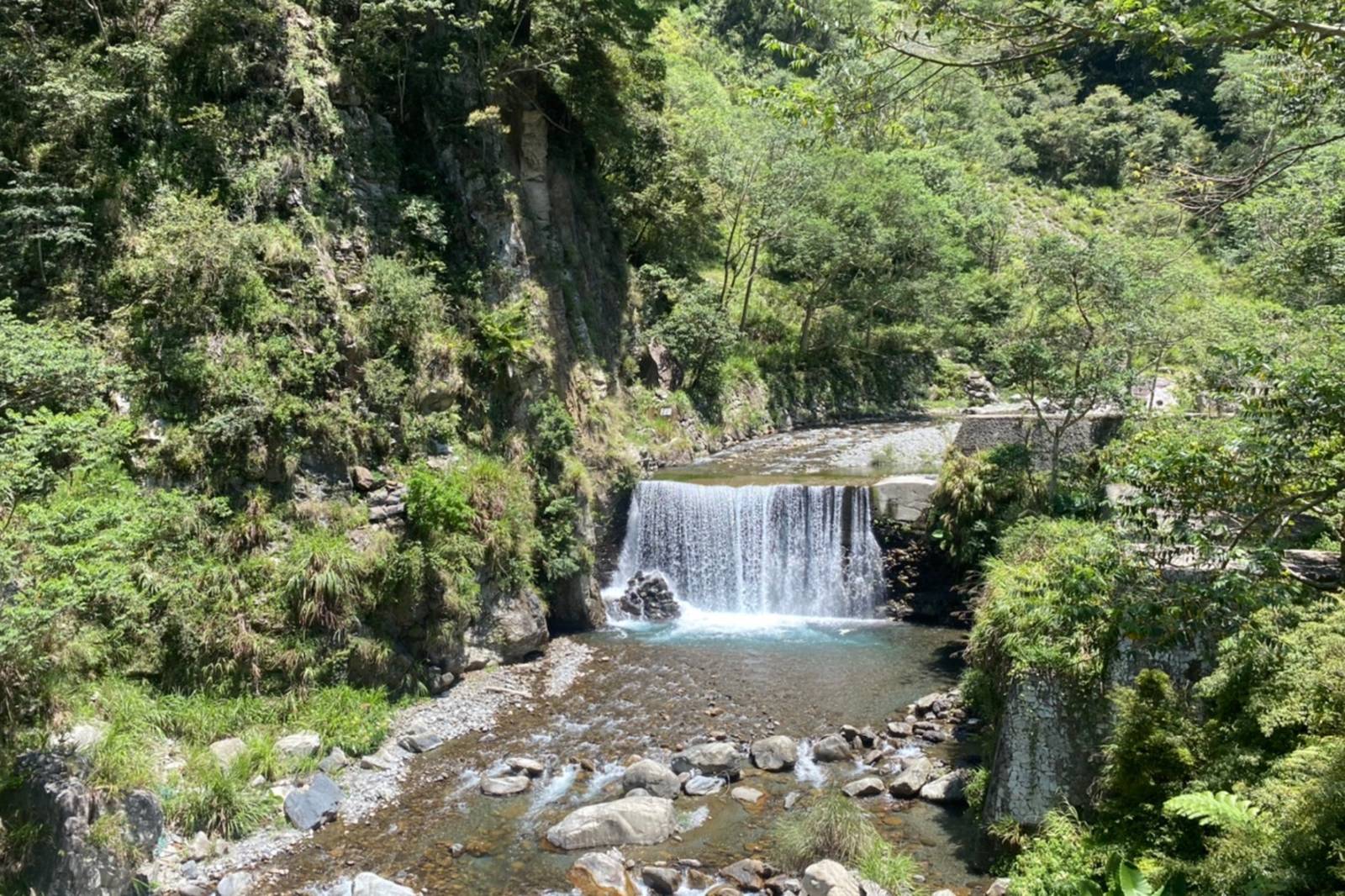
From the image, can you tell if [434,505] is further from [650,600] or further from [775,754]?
[775,754]

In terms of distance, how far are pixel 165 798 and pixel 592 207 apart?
17533mm

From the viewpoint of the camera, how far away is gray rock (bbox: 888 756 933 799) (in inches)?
363

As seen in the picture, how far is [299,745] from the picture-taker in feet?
31.1

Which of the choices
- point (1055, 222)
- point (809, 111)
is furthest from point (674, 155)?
point (1055, 222)

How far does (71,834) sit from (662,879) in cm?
498

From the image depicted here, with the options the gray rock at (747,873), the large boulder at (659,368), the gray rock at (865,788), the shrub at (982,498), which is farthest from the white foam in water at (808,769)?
the large boulder at (659,368)

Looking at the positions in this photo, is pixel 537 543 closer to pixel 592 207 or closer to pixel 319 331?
pixel 319 331

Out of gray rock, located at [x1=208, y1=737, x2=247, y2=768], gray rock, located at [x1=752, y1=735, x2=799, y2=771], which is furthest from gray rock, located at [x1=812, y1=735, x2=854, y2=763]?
gray rock, located at [x1=208, y1=737, x2=247, y2=768]

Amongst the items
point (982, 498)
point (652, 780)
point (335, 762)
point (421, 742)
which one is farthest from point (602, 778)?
point (982, 498)

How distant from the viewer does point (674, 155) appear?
79.7 feet

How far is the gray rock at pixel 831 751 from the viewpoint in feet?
33.2

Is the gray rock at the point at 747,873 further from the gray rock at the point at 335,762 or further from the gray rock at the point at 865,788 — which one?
the gray rock at the point at 335,762

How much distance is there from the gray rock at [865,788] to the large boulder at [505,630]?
19.1 ft

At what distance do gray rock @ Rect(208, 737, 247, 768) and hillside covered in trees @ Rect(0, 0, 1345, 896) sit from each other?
181mm
